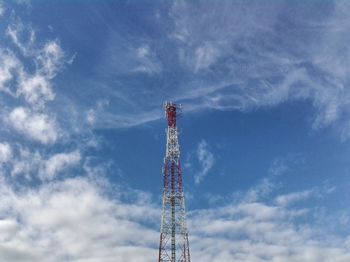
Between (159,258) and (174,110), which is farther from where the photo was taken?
(174,110)

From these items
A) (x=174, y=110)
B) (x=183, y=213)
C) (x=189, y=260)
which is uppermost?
(x=174, y=110)

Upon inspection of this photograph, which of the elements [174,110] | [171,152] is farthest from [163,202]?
[174,110]

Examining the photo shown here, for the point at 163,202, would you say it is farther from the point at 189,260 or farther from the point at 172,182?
the point at 189,260

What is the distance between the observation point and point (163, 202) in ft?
323

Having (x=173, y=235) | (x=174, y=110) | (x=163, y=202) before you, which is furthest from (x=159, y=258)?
(x=174, y=110)

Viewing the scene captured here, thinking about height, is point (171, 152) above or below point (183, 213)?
above

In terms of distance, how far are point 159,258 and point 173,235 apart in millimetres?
5414

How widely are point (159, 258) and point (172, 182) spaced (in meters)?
15.9

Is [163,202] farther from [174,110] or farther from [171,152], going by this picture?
[174,110]

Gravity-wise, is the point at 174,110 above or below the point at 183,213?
above

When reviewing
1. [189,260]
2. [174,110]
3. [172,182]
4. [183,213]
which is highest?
[174,110]

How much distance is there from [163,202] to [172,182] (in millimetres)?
4670

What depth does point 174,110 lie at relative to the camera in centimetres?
10175

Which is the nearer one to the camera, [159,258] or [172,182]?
[159,258]
